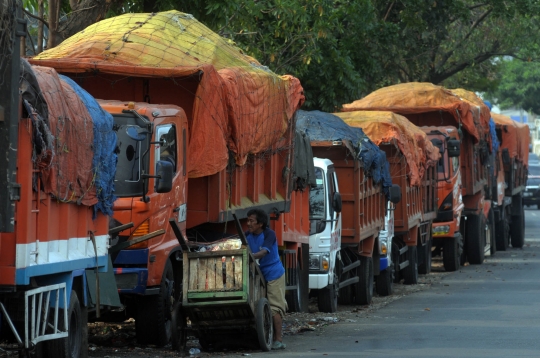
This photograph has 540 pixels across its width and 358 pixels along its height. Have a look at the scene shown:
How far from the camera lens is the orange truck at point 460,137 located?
24897mm

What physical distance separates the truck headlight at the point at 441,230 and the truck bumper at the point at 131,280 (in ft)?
45.3

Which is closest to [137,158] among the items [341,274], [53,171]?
[53,171]

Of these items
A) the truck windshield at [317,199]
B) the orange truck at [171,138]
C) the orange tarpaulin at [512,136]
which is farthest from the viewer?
the orange tarpaulin at [512,136]

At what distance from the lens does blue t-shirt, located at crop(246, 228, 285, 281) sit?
1180cm

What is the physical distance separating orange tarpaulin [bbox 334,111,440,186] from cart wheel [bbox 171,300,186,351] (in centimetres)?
897

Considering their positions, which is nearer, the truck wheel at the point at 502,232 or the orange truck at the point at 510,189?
the truck wheel at the point at 502,232

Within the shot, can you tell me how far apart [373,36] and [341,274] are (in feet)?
44.4

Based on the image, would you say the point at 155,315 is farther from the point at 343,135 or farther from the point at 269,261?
the point at 343,135

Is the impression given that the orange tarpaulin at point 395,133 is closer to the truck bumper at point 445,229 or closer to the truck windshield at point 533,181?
the truck bumper at point 445,229

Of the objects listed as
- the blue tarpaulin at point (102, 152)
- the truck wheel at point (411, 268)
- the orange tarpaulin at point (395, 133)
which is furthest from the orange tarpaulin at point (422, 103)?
the blue tarpaulin at point (102, 152)

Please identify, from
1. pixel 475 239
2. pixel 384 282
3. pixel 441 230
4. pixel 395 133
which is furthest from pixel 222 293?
pixel 475 239

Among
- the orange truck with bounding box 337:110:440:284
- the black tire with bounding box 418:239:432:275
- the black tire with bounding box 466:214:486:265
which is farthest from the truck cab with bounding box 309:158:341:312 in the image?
the black tire with bounding box 466:214:486:265

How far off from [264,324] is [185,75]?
2.66m

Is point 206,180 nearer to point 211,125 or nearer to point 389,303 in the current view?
point 211,125
